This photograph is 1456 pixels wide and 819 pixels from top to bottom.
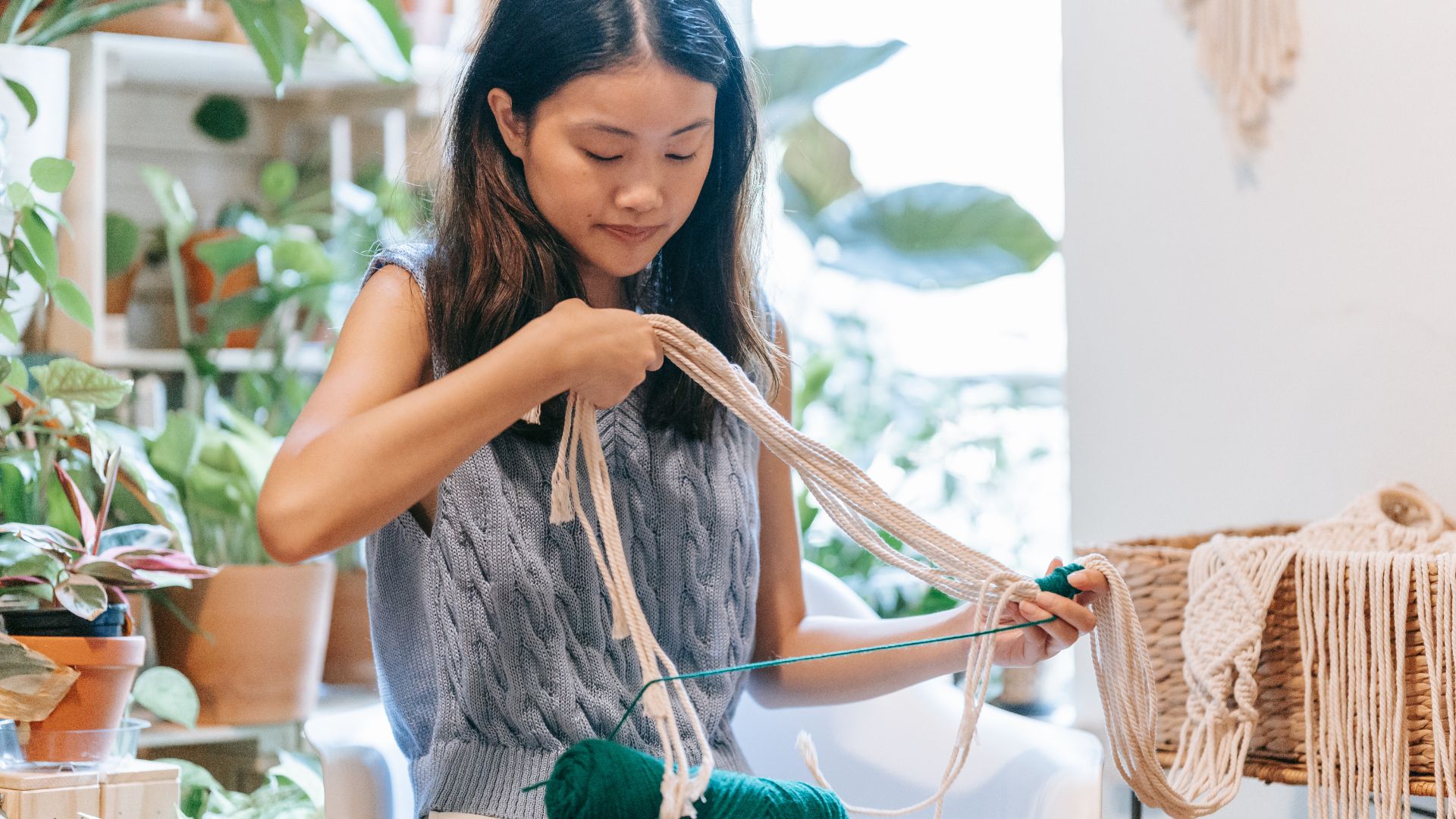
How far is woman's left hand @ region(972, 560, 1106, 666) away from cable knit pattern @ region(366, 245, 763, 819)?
9.1 inches

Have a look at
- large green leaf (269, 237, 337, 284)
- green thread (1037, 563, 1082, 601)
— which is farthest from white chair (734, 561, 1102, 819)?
large green leaf (269, 237, 337, 284)

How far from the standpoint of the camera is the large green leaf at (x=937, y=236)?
Result: 2.54 m

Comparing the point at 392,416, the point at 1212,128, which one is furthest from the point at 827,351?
the point at 392,416

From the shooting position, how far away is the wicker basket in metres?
1.03

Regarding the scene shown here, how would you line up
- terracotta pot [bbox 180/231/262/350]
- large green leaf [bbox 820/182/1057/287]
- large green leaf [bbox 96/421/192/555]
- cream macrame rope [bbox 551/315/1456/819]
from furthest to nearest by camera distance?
large green leaf [bbox 820/182/1057/287], terracotta pot [bbox 180/231/262/350], large green leaf [bbox 96/421/192/555], cream macrame rope [bbox 551/315/1456/819]

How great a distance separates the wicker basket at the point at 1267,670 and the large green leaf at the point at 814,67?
1.50m

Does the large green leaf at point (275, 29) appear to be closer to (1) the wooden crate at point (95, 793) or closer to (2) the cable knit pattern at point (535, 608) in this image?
(2) the cable knit pattern at point (535, 608)

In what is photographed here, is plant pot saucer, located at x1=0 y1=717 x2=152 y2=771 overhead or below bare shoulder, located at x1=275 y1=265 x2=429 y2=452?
below

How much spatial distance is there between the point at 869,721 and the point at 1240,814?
48 centimetres

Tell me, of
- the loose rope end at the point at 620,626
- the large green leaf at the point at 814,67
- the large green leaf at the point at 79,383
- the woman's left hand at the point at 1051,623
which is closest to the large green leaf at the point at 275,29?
the large green leaf at the point at 79,383

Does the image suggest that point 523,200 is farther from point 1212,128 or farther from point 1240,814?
point 1240,814

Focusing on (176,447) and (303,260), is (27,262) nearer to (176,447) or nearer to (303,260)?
(176,447)

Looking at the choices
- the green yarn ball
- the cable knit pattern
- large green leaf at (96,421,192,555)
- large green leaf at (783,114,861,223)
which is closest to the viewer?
the green yarn ball

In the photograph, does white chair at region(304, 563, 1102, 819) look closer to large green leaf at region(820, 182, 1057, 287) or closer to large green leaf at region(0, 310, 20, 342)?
large green leaf at region(0, 310, 20, 342)
